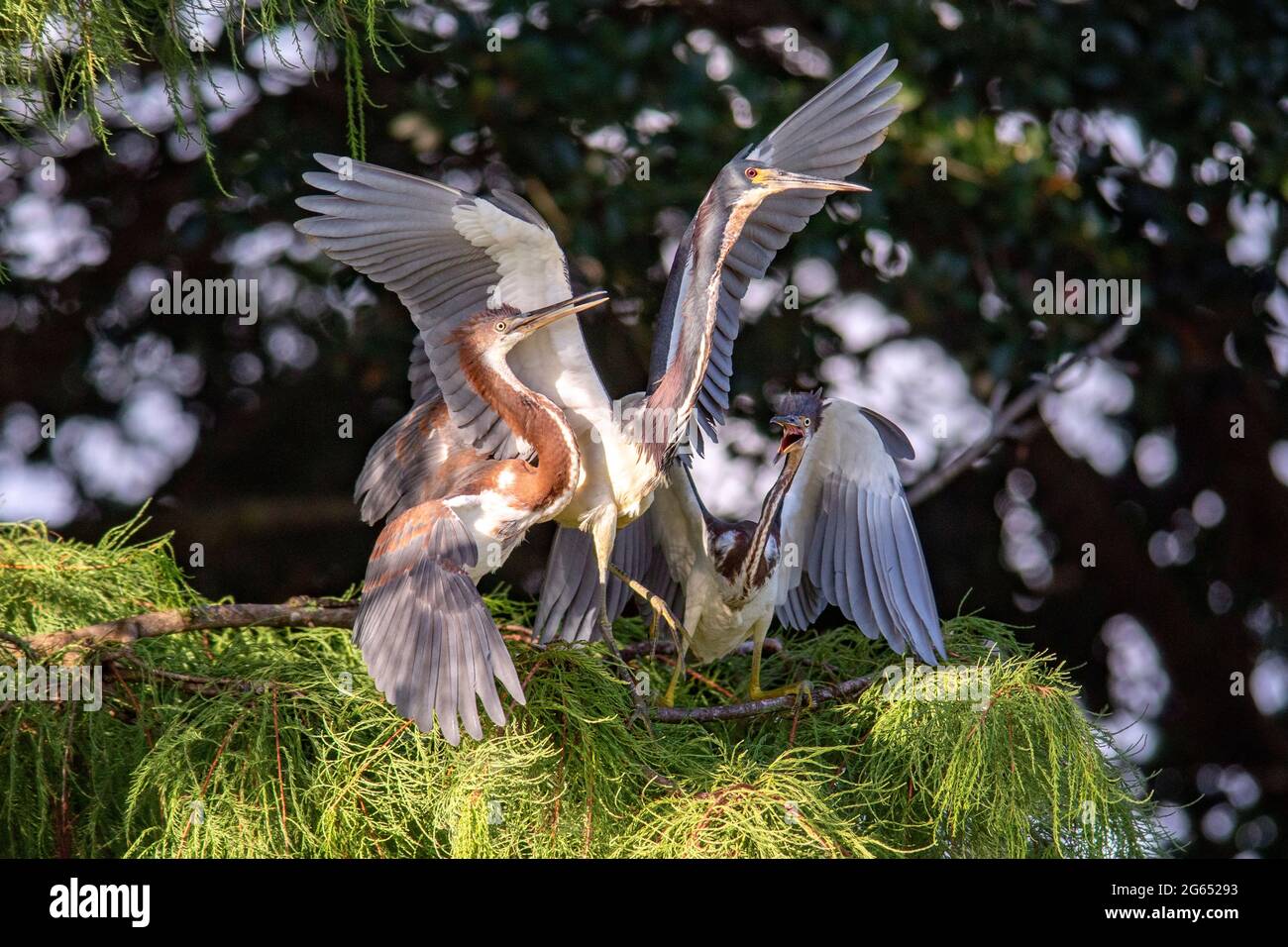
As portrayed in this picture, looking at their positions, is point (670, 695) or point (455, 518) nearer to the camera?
point (455, 518)

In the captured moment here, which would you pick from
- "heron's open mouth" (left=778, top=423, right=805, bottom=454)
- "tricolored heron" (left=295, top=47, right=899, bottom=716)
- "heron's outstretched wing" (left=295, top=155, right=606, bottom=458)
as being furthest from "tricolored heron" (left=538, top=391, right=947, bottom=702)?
"heron's outstretched wing" (left=295, top=155, right=606, bottom=458)

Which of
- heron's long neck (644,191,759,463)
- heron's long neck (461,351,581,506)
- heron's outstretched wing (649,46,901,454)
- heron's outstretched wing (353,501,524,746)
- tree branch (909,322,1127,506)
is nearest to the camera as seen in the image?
heron's outstretched wing (353,501,524,746)

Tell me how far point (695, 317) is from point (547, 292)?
0.57 feet

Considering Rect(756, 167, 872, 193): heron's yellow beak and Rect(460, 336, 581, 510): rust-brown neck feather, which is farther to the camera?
Rect(756, 167, 872, 193): heron's yellow beak

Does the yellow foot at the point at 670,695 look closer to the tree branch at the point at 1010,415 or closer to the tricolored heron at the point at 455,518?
the tricolored heron at the point at 455,518

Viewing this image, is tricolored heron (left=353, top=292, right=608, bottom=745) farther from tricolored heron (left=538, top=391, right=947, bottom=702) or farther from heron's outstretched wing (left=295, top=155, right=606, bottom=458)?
tricolored heron (left=538, top=391, right=947, bottom=702)

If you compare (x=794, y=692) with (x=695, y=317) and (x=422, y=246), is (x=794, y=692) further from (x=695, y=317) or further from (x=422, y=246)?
(x=422, y=246)

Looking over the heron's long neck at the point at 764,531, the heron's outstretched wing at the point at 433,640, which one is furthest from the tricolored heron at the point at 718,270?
the heron's outstretched wing at the point at 433,640

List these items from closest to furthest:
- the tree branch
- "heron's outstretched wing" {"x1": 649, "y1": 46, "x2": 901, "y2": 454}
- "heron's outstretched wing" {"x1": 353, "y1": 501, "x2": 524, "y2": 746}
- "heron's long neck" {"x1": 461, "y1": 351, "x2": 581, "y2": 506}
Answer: "heron's outstretched wing" {"x1": 353, "y1": 501, "x2": 524, "y2": 746} < "heron's long neck" {"x1": 461, "y1": 351, "x2": 581, "y2": 506} < "heron's outstretched wing" {"x1": 649, "y1": 46, "x2": 901, "y2": 454} < the tree branch

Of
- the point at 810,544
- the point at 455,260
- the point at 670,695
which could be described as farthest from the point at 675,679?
the point at 455,260

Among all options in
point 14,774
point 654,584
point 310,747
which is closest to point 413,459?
point 654,584

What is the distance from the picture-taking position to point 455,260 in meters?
1.81

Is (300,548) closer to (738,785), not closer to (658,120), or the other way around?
(658,120)

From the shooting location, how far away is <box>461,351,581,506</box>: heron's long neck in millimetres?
1691
